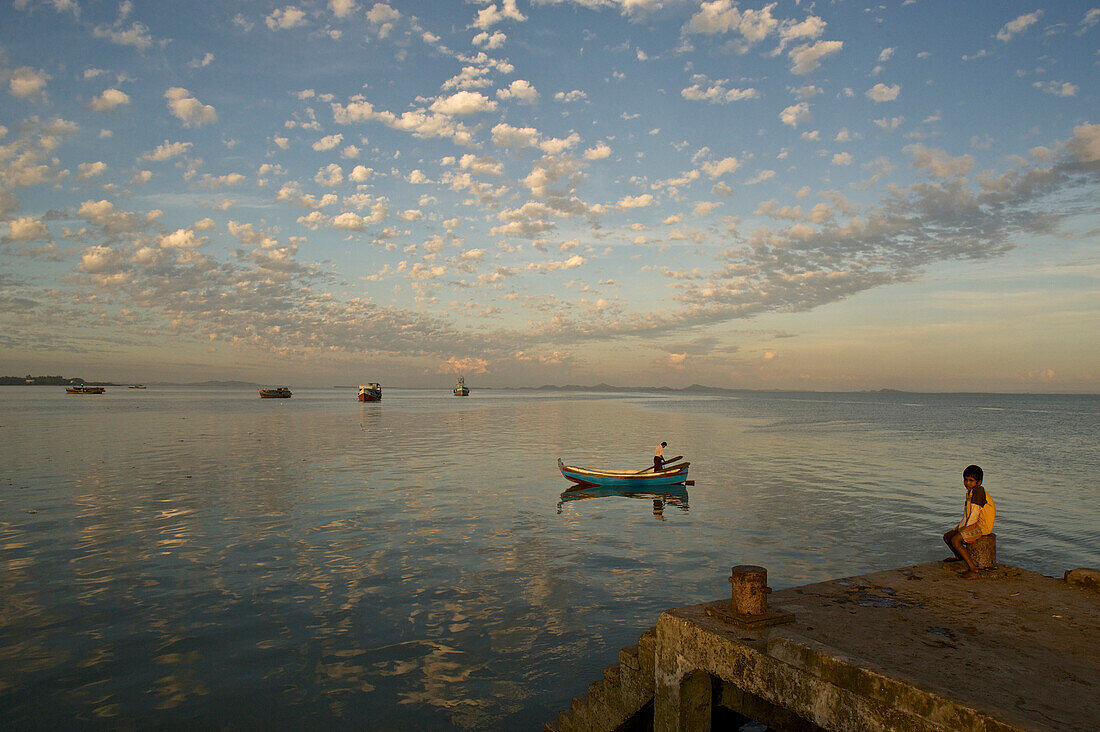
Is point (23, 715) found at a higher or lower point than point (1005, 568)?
lower

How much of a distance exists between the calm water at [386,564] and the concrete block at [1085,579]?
708 centimetres

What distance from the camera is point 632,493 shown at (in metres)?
29.8

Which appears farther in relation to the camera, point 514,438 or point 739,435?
point 739,435

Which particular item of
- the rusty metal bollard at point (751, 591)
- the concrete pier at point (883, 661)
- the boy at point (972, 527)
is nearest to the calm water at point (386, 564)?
the concrete pier at point (883, 661)

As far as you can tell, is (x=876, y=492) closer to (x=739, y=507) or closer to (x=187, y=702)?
(x=739, y=507)

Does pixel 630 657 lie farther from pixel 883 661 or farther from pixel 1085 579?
pixel 1085 579

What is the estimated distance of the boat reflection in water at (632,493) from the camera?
27.4 meters

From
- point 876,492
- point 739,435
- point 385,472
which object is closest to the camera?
point 876,492

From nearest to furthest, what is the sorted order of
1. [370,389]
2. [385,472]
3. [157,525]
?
[157,525] → [385,472] → [370,389]

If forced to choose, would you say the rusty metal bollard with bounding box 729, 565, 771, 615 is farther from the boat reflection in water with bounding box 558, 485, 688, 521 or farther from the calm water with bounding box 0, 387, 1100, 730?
the boat reflection in water with bounding box 558, 485, 688, 521

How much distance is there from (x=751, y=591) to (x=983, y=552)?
4691mm

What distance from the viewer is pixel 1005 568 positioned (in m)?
9.52

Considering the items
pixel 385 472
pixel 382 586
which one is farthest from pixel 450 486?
pixel 382 586

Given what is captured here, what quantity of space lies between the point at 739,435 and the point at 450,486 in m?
42.4
